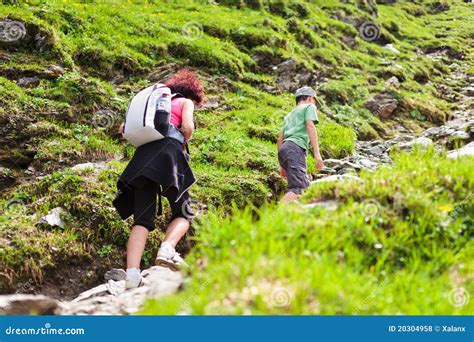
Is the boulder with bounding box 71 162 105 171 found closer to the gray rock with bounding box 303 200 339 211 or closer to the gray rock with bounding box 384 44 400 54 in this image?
the gray rock with bounding box 303 200 339 211

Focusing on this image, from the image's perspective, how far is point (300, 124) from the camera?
9.00 meters

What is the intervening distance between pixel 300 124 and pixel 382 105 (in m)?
11.4

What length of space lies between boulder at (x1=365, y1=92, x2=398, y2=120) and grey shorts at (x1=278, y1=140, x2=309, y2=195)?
433 inches

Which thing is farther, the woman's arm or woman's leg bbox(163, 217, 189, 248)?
the woman's arm

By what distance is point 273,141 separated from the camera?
13.0m

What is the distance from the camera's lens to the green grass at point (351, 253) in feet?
11.8

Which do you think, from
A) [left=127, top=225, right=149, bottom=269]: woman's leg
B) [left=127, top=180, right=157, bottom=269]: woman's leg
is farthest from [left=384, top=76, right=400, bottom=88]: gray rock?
[left=127, top=225, right=149, bottom=269]: woman's leg

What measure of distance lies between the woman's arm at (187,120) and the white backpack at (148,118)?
0.27 m

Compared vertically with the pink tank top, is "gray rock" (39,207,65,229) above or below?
below

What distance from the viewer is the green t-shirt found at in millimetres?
8891

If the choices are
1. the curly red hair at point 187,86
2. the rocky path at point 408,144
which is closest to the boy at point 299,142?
the rocky path at point 408,144

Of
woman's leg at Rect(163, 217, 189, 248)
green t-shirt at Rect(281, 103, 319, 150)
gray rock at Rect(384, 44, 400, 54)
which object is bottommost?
woman's leg at Rect(163, 217, 189, 248)

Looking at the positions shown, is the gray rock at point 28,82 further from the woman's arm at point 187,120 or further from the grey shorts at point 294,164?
the grey shorts at point 294,164

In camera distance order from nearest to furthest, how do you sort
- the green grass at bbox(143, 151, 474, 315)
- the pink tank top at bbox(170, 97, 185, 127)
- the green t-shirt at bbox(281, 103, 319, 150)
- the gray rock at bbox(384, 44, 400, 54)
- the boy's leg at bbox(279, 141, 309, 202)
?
the green grass at bbox(143, 151, 474, 315) < the pink tank top at bbox(170, 97, 185, 127) < the boy's leg at bbox(279, 141, 309, 202) < the green t-shirt at bbox(281, 103, 319, 150) < the gray rock at bbox(384, 44, 400, 54)
